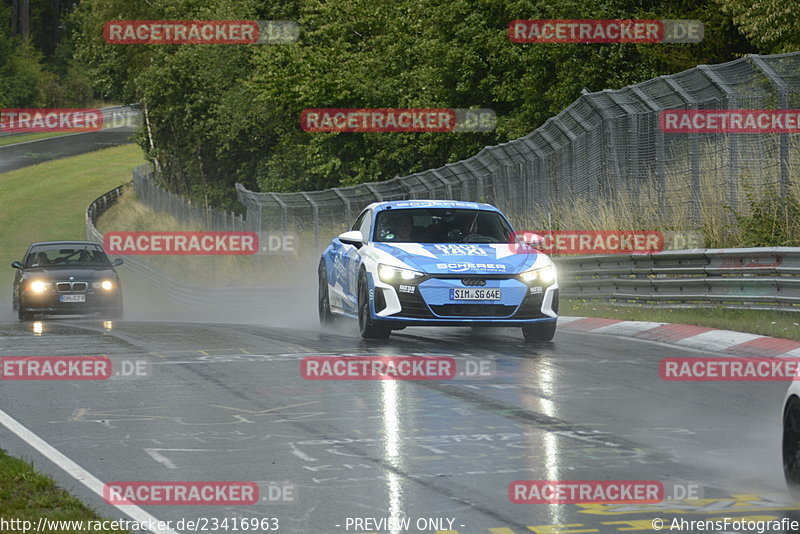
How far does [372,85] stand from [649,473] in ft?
114

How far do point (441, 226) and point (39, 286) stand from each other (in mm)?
10258

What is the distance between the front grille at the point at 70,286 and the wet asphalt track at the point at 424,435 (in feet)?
32.1

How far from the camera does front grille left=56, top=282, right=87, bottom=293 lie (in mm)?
23547

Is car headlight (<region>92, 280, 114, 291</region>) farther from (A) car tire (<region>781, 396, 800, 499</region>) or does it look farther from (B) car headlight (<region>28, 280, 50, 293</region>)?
(A) car tire (<region>781, 396, 800, 499</region>)

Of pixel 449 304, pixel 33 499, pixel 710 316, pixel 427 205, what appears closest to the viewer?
pixel 33 499

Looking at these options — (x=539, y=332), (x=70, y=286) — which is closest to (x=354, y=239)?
(x=539, y=332)

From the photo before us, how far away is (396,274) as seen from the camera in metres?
14.4

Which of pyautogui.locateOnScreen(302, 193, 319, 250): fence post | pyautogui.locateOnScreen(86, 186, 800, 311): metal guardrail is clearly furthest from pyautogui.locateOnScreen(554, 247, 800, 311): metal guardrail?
pyautogui.locateOnScreen(302, 193, 319, 250): fence post

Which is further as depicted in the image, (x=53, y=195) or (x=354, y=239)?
(x=53, y=195)

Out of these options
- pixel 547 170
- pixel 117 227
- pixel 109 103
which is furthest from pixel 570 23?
pixel 109 103

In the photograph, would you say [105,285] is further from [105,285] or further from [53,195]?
[53,195]

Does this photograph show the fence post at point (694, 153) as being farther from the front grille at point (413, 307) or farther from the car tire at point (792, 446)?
the car tire at point (792, 446)

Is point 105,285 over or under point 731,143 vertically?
under

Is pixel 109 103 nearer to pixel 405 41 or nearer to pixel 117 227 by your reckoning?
pixel 117 227
